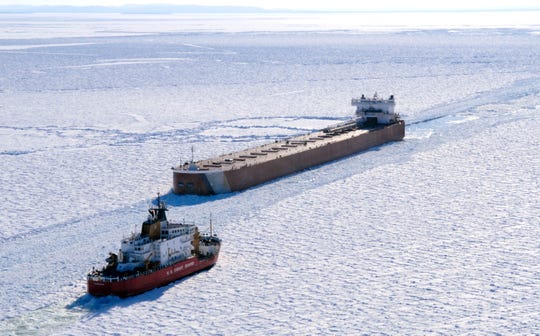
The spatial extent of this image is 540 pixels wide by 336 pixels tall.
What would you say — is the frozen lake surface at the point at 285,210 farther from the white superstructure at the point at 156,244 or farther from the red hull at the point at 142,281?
the white superstructure at the point at 156,244

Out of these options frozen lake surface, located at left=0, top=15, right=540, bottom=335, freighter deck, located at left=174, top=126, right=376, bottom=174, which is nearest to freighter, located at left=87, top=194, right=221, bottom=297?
frozen lake surface, located at left=0, top=15, right=540, bottom=335

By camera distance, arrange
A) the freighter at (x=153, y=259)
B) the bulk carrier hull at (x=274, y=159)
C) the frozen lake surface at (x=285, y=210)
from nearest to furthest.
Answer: the frozen lake surface at (x=285, y=210), the freighter at (x=153, y=259), the bulk carrier hull at (x=274, y=159)

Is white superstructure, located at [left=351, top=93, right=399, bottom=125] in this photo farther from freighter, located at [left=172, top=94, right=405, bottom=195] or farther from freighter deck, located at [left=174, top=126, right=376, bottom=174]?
freighter deck, located at [left=174, top=126, right=376, bottom=174]

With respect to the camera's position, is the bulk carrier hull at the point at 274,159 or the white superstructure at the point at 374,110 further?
the white superstructure at the point at 374,110

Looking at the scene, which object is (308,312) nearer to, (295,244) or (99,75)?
(295,244)

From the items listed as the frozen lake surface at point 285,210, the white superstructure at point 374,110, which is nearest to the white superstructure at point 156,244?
the frozen lake surface at point 285,210

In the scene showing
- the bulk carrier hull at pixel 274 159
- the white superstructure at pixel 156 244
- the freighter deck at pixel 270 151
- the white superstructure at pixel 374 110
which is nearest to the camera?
the white superstructure at pixel 156 244
